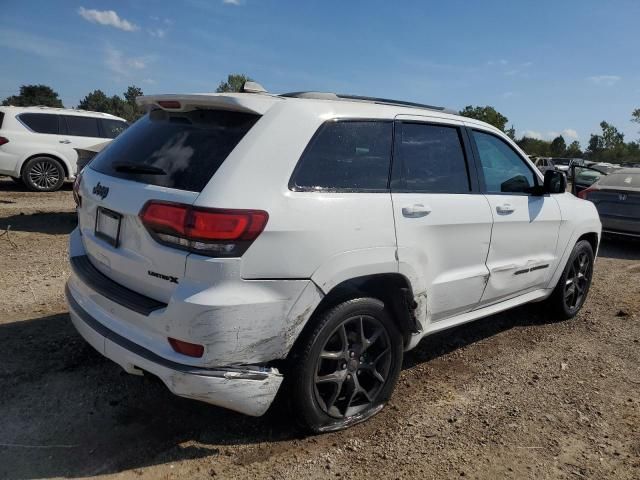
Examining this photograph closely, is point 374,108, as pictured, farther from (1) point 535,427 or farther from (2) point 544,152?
(2) point 544,152

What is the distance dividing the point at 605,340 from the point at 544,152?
83370 mm

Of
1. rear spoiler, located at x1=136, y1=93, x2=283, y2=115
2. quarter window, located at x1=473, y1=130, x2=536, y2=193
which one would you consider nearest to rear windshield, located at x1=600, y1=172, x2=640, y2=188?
quarter window, located at x1=473, y1=130, x2=536, y2=193

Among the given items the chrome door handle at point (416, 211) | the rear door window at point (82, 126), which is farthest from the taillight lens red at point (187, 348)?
the rear door window at point (82, 126)

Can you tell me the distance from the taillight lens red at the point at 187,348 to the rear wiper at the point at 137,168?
2.77 ft

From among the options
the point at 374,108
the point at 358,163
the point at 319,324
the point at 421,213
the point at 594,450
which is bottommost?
the point at 594,450

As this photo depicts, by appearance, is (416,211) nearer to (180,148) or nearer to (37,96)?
(180,148)

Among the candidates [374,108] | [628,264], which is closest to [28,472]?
[374,108]

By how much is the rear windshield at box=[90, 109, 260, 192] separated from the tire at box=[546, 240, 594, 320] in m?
3.61

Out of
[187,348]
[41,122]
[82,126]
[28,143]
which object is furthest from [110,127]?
[187,348]

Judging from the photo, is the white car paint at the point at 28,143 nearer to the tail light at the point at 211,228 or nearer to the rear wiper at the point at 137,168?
the rear wiper at the point at 137,168

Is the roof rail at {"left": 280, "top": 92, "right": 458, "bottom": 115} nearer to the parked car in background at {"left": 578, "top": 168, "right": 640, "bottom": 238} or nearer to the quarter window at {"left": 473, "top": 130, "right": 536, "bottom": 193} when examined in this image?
the quarter window at {"left": 473, "top": 130, "right": 536, "bottom": 193}

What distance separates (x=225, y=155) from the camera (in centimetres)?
256

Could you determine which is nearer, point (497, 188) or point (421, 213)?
point (421, 213)

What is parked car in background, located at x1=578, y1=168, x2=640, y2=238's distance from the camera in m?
8.80
